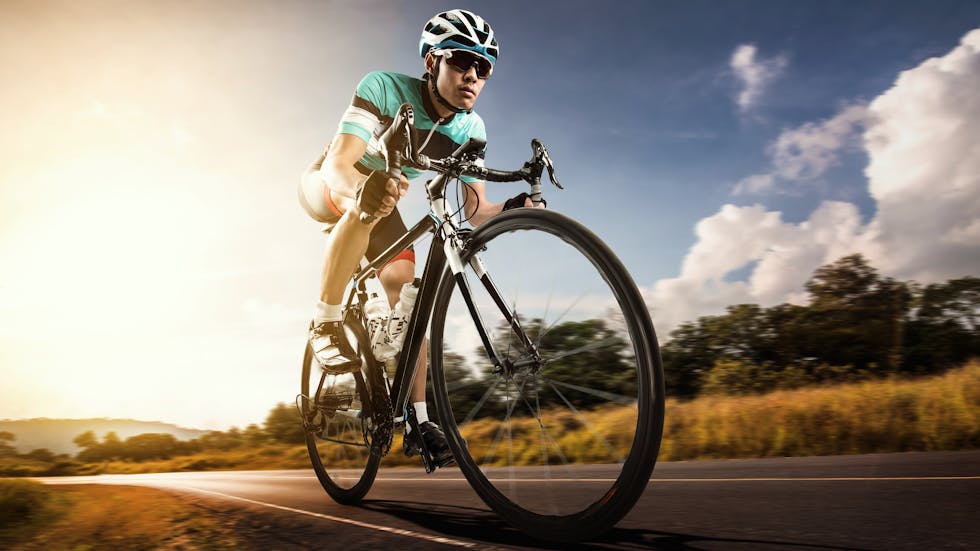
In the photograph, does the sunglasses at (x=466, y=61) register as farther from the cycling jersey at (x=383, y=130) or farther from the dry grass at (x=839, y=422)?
the dry grass at (x=839, y=422)

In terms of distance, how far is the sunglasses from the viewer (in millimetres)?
3703

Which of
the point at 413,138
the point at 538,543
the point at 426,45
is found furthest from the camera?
the point at 426,45

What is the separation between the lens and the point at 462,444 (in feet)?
10.9

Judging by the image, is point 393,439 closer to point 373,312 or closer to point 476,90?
point 373,312

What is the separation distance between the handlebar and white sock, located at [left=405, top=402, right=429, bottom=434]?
130cm

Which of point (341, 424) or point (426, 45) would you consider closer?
point (426, 45)

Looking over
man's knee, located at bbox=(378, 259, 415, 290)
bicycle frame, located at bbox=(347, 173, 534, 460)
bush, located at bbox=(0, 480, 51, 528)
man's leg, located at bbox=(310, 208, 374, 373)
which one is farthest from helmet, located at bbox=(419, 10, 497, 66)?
bush, located at bbox=(0, 480, 51, 528)

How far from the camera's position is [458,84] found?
380 cm

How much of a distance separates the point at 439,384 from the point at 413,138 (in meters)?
1.25

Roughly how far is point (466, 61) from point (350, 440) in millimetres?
2673

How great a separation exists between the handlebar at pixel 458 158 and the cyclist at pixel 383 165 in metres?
0.10

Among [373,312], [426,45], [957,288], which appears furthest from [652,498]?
[957,288]

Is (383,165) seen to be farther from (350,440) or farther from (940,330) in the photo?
(940,330)

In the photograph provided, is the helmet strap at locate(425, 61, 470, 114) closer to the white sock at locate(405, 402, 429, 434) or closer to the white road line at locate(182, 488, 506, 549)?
the white sock at locate(405, 402, 429, 434)
